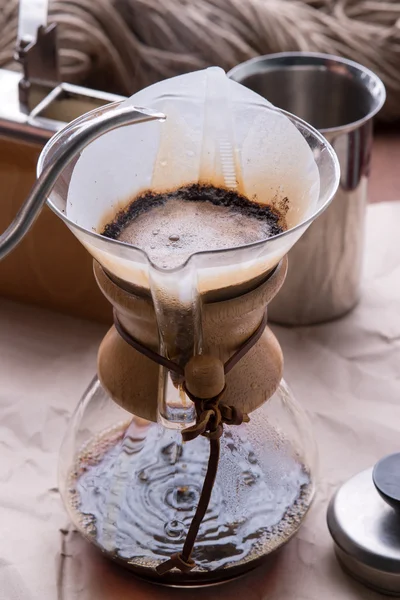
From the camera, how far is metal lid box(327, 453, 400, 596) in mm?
608

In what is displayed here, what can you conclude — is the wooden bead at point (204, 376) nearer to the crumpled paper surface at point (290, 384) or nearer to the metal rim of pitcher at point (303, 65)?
the crumpled paper surface at point (290, 384)

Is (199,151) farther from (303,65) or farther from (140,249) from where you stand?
(303,65)

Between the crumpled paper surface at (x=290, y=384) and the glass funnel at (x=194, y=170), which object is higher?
the glass funnel at (x=194, y=170)

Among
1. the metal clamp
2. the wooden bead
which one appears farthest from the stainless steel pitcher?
the wooden bead

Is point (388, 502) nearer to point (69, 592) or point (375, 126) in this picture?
point (69, 592)

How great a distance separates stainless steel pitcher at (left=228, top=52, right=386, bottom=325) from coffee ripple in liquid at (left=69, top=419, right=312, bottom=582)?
20cm

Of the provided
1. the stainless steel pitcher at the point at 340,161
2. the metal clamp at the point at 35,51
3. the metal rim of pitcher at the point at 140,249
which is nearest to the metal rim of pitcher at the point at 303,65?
the stainless steel pitcher at the point at 340,161

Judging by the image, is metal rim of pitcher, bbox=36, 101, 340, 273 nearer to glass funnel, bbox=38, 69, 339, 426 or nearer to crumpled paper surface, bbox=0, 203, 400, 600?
glass funnel, bbox=38, 69, 339, 426

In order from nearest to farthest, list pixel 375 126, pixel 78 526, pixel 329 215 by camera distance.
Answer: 1. pixel 78 526
2. pixel 329 215
3. pixel 375 126

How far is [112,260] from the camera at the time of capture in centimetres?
52

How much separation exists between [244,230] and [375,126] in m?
0.53

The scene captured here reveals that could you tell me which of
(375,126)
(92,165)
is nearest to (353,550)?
(92,165)

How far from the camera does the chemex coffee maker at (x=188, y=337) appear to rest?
53 cm

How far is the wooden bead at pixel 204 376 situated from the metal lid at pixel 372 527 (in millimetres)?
137
